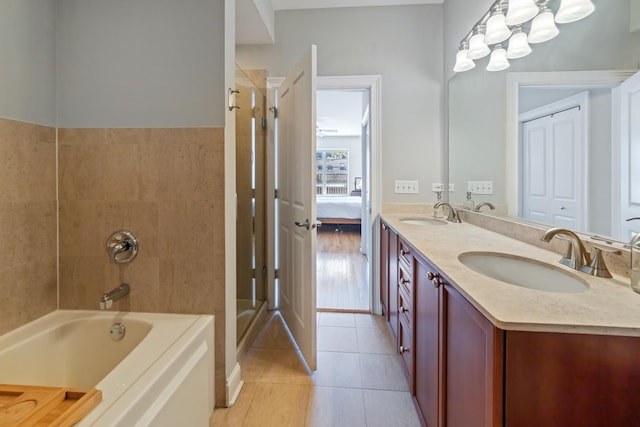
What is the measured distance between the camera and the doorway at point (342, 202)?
119 inches

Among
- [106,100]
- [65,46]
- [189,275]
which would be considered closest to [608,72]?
[189,275]

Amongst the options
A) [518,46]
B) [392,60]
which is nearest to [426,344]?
[518,46]

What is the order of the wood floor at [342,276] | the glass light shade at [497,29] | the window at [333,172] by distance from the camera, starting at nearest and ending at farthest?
1. the glass light shade at [497,29]
2. the wood floor at [342,276]
3. the window at [333,172]

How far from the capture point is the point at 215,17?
4.78ft

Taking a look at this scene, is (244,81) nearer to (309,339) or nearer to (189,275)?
(189,275)

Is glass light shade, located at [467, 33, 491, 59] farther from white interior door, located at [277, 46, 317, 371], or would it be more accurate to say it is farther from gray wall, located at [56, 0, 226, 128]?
gray wall, located at [56, 0, 226, 128]

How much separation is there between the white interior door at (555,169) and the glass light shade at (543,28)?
36 cm

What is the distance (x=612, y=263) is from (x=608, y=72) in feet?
2.28

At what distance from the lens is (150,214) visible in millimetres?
1501

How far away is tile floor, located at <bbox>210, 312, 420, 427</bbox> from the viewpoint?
4.72ft

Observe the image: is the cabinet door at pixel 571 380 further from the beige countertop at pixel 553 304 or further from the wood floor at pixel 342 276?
the wood floor at pixel 342 276

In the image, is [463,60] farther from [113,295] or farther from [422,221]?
[113,295]

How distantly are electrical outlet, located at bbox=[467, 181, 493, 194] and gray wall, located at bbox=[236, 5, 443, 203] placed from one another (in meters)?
0.42

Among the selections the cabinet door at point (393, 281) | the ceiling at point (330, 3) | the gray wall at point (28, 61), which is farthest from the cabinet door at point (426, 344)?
the ceiling at point (330, 3)
